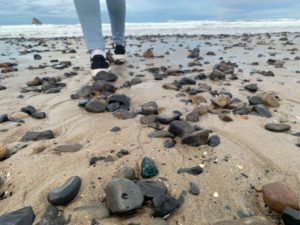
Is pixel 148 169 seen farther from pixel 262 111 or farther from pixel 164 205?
pixel 262 111

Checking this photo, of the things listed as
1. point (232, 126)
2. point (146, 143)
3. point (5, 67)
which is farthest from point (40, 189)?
point (5, 67)

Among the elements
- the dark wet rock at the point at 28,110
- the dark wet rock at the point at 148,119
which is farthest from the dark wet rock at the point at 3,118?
the dark wet rock at the point at 148,119

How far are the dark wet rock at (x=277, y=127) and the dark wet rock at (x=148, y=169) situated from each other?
1075 mm

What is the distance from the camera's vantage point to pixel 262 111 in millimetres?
2682

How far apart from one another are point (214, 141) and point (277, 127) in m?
0.59

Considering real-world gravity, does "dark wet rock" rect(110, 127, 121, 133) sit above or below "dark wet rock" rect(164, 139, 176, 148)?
below

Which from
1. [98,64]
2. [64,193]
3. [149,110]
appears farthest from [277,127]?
[98,64]

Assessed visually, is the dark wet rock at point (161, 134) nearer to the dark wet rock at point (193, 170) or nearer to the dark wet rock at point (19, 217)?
the dark wet rock at point (193, 170)

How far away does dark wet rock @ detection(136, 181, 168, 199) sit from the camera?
1465mm

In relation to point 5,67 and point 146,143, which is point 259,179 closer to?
point 146,143

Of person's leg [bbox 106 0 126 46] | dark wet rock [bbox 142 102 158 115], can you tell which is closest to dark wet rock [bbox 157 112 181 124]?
dark wet rock [bbox 142 102 158 115]

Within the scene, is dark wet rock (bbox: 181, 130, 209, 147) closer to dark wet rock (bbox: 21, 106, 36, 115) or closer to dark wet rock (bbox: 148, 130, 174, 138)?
dark wet rock (bbox: 148, 130, 174, 138)

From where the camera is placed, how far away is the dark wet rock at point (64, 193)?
1.45 m

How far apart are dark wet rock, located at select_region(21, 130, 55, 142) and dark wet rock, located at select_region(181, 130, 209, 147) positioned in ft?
3.08
